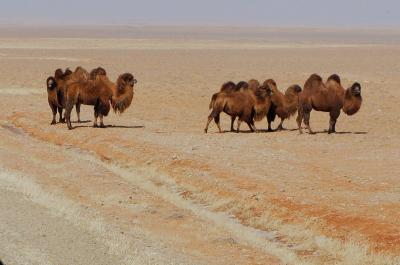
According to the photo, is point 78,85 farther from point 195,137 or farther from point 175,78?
point 175,78

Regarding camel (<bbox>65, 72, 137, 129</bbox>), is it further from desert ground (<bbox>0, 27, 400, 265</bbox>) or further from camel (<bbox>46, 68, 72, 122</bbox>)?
camel (<bbox>46, 68, 72, 122</bbox>)

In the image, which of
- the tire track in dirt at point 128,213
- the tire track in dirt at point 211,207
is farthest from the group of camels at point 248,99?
the tire track in dirt at point 128,213

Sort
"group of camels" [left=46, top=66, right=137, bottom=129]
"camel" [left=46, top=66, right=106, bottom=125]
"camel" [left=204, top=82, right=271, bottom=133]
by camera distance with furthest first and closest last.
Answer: "camel" [left=46, top=66, right=106, bottom=125] → "group of camels" [left=46, top=66, right=137, bottom=129] → "camel" [left=204, top=82, right=271, bottom=133]

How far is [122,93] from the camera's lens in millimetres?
21875

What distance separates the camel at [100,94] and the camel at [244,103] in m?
2.20

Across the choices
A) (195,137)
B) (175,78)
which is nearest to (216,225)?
(195,137)

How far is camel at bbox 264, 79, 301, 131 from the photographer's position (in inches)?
865

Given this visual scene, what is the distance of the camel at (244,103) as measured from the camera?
21406 mm

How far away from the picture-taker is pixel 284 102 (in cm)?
2219

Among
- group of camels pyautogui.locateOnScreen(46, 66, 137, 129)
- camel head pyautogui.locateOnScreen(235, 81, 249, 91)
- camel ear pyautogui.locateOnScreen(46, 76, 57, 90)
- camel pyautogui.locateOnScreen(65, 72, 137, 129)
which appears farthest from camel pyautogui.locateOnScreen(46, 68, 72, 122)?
camel head pyautogui.locateOnScreen(235, 81, 249, 91)

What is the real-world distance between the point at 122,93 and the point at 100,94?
1.85 ft

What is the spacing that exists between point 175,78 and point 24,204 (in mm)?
30121

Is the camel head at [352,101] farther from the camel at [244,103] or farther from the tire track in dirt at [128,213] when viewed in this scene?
the tire track in dirt at [128,213]

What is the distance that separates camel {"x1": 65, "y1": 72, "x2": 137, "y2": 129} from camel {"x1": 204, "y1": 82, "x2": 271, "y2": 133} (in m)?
2.20
